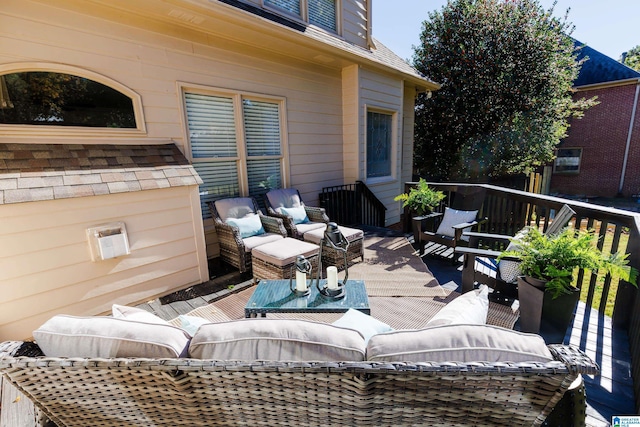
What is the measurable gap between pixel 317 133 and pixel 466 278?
11.2ft

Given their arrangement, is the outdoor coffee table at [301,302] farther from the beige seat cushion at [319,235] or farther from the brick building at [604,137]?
the brick building at [604,137]

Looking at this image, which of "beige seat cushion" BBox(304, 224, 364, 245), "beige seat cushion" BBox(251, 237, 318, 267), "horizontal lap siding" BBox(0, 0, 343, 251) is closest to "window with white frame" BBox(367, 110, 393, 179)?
"horizontal lap siding" BBox(0, 0, 343, 251)

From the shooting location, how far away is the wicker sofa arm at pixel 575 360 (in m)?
0.83

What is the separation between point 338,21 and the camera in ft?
16.6

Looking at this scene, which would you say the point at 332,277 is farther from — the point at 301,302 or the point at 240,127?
the point at 240,127

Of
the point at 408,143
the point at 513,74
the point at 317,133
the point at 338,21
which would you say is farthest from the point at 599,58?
the point at 317,133

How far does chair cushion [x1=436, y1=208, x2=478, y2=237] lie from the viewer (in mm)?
3906

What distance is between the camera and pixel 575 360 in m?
0.87

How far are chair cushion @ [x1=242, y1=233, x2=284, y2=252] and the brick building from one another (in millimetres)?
13937

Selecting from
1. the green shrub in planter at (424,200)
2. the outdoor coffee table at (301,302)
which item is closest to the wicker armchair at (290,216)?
the green shrub in planter at (424,200)

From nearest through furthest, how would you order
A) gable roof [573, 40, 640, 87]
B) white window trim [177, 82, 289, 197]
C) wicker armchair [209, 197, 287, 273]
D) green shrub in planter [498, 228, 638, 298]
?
green shrub in planter [498, 228, 638, 298] < wicker armchair [209, 197, 287, 273] < white window trim [177, 82, 289, 197] < gable roof [573, 40, 640, 87]

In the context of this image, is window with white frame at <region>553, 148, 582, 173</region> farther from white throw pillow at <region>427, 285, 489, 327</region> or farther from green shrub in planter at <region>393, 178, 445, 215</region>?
white throw pillow at <region>427, 285, 489, 327</region>

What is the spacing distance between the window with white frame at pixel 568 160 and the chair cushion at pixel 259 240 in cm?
1400

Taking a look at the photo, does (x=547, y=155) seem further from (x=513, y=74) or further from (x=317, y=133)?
(x=317, y=133)
